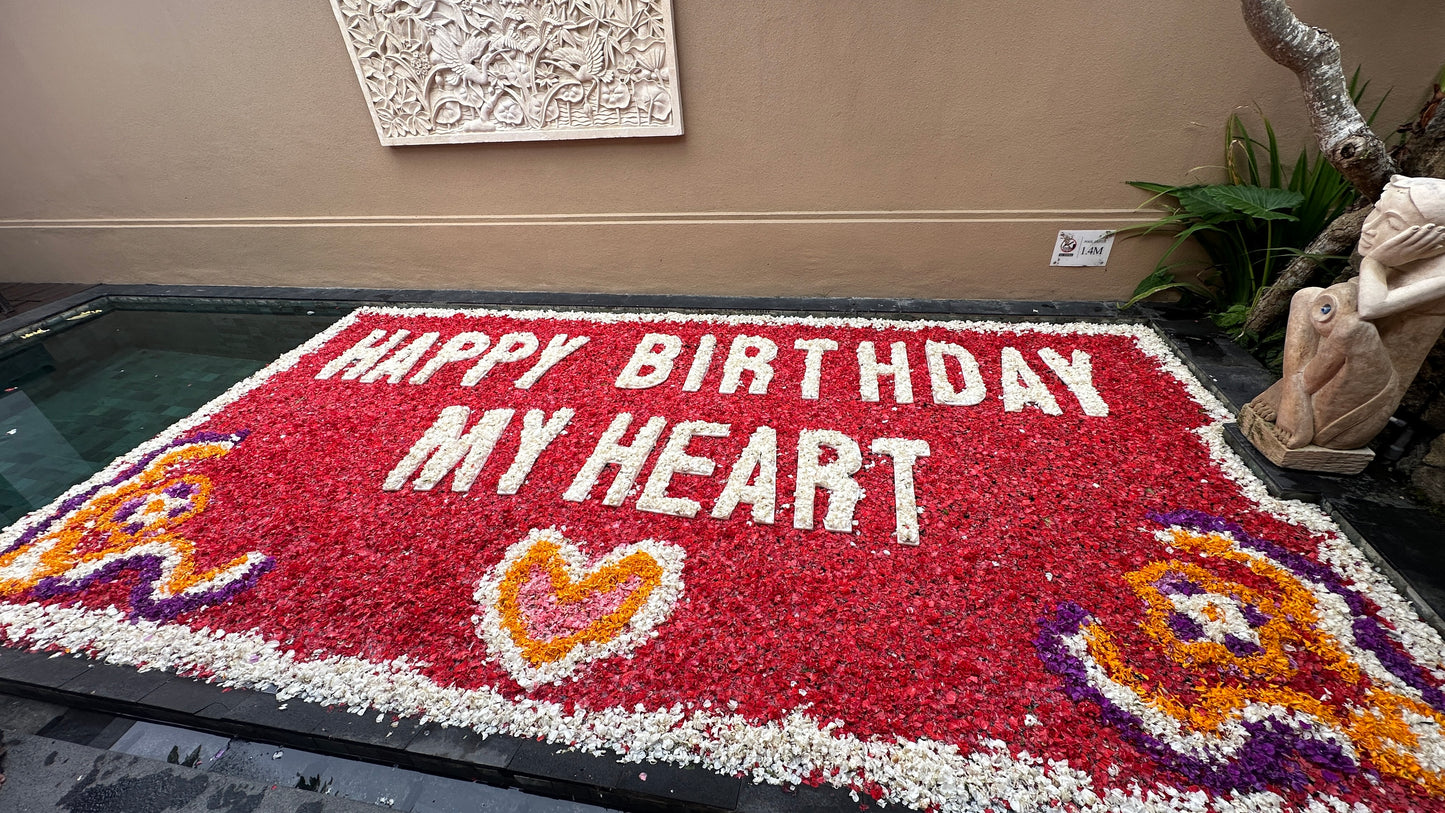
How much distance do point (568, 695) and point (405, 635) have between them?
1.84 feet

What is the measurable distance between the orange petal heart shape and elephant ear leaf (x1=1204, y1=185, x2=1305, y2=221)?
2.97 m

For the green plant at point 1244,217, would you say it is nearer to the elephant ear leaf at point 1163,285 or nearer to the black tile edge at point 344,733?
the elephant ear leaf at point 1163,285

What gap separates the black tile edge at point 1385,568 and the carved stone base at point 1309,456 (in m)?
0.15

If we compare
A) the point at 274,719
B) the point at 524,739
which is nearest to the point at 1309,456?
the point at 524,739

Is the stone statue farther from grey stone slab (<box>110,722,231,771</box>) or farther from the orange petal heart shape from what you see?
grey stone slab (<box>110,722,231,771</box>)

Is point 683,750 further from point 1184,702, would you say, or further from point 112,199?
point 112,199

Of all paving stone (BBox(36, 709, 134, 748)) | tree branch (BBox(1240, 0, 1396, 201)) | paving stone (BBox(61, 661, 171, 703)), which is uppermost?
tree branch (BBox(1240, 0, 1396, 201))

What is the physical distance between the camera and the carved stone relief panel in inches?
120

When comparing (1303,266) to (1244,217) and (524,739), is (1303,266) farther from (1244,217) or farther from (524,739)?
(524,739)

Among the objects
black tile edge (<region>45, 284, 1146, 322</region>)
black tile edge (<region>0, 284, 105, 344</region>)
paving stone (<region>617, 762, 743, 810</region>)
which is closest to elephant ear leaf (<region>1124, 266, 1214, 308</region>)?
black tile edge (<region>45, 284, 1146, 322</region>)

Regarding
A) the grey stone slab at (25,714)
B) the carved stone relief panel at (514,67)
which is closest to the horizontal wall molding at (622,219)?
the carved stone relief panel at (514,67)

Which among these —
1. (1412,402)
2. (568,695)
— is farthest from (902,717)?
(1412,402)

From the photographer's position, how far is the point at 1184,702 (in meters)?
1.41

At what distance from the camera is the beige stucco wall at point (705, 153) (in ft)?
9.07
